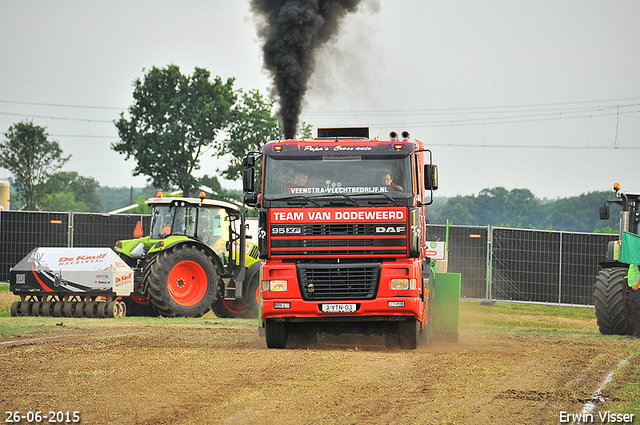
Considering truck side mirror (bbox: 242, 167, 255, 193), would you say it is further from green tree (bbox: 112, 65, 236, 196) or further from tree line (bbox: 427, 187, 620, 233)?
tree line (bbox: 427, 187, 620, 233)

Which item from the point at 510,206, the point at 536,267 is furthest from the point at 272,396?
the point at 510,206

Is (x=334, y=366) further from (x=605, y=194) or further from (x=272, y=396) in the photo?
(x=605, y=194)

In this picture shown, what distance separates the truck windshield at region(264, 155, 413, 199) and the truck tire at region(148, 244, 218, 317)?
22.1ft

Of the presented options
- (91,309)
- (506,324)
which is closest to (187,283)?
(91,309)

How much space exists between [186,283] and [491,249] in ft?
38.5

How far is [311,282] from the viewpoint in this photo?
11.0m

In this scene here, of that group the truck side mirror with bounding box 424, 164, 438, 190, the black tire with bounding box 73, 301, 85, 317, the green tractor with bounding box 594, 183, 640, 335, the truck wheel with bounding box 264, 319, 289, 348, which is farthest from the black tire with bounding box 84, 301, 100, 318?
the green tractor with bounding box 594, 183, 640, 335

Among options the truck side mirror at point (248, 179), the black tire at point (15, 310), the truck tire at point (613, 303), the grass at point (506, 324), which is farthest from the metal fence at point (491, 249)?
the truck side mirror at point (248, 179)

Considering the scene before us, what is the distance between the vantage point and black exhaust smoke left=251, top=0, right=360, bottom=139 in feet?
55.5

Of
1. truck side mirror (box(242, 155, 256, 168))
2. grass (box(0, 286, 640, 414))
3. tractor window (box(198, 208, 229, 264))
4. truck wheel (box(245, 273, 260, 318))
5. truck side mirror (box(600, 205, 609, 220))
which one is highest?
truck side mirror (box(242, 155, 256, 168))

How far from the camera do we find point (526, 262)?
2586 cm

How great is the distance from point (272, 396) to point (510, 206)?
100397mm

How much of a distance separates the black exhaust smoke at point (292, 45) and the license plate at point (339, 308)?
21.2ft

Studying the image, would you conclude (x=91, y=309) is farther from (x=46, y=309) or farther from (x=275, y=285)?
(x=275, y=285)
